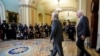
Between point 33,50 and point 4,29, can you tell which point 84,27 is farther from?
point 4,29

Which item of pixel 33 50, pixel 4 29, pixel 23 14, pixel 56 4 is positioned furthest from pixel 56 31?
pixel 56 4

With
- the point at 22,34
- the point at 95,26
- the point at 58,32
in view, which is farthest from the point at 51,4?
the point at 58,32

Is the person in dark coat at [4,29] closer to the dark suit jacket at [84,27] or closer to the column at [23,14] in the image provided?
the column at [23,14]

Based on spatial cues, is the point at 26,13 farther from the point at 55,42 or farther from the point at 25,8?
the point at 55,42

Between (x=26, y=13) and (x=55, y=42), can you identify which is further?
(x=26, y=13)

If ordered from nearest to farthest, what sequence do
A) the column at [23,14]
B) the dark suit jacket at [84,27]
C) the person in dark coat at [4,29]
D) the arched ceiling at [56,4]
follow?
the dark suit jacket at [84,27], the person in dark coat at [4,29], the column at [23,14], the arched ceiling at [56,4]

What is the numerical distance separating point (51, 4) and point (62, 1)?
1.41 m

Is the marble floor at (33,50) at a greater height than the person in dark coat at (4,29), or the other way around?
the person in dark coat at (4,29)

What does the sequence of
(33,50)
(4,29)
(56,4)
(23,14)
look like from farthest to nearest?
(56,4), (23,14), (4,29), (33,50)

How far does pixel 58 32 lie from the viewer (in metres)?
3.88

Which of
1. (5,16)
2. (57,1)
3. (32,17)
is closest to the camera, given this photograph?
(5,16)

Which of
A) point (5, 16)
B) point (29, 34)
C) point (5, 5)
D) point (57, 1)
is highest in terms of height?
point (57, 1)

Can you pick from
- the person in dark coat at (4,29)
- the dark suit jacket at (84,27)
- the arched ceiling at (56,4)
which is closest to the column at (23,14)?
the person in dark coat at (4,29)

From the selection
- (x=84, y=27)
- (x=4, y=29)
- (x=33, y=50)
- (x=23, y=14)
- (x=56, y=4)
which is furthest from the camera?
(x=56, y=4)
